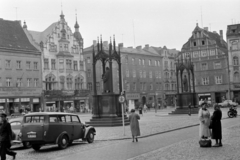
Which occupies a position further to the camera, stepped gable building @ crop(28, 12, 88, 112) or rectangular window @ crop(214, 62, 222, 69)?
rectangular window @ crop(214, 62, 222, 69)

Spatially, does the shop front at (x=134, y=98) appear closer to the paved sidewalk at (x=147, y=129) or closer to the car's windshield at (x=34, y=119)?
the paved sidewalk at (x=147, y=129)

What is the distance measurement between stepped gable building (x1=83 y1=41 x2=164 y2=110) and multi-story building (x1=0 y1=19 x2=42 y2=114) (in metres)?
15.1

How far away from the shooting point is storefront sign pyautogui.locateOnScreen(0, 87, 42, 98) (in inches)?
2379

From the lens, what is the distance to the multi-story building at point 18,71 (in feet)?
200

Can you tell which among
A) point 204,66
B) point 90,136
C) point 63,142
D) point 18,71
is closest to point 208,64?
point 204,66

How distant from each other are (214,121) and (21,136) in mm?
7936

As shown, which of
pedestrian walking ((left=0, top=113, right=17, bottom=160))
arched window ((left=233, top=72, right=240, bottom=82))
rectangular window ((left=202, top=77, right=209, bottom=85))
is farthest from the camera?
rectangular window ((left=202, top=77, right=209, bottom=85))

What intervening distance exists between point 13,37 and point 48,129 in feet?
169

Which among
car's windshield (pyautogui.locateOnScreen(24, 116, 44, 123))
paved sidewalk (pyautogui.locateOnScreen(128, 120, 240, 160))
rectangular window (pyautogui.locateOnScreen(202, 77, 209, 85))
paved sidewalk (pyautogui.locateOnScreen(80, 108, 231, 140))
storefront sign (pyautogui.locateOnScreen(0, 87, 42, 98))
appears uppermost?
rectangular window (pyautogui.locateOnScreen(202, 77, 209, 85))

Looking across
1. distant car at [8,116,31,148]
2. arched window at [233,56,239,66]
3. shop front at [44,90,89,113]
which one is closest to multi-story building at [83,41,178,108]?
shop front at [44,90,89,113]

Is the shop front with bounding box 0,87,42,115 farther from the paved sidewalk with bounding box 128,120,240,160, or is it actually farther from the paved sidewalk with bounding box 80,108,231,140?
the paved sidewalk with bounding box 128,120,240,160

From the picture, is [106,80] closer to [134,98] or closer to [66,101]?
[66,101]

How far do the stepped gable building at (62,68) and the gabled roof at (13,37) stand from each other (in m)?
1.82

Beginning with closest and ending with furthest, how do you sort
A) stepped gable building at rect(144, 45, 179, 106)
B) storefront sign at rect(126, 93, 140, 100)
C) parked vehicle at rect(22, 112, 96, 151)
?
parked vehicle at rect(22, 112, 96, 151)
storefront sign at rect(126, 93, 140, 100)
stepped gable building at rect(144, 45, 179, 106)
